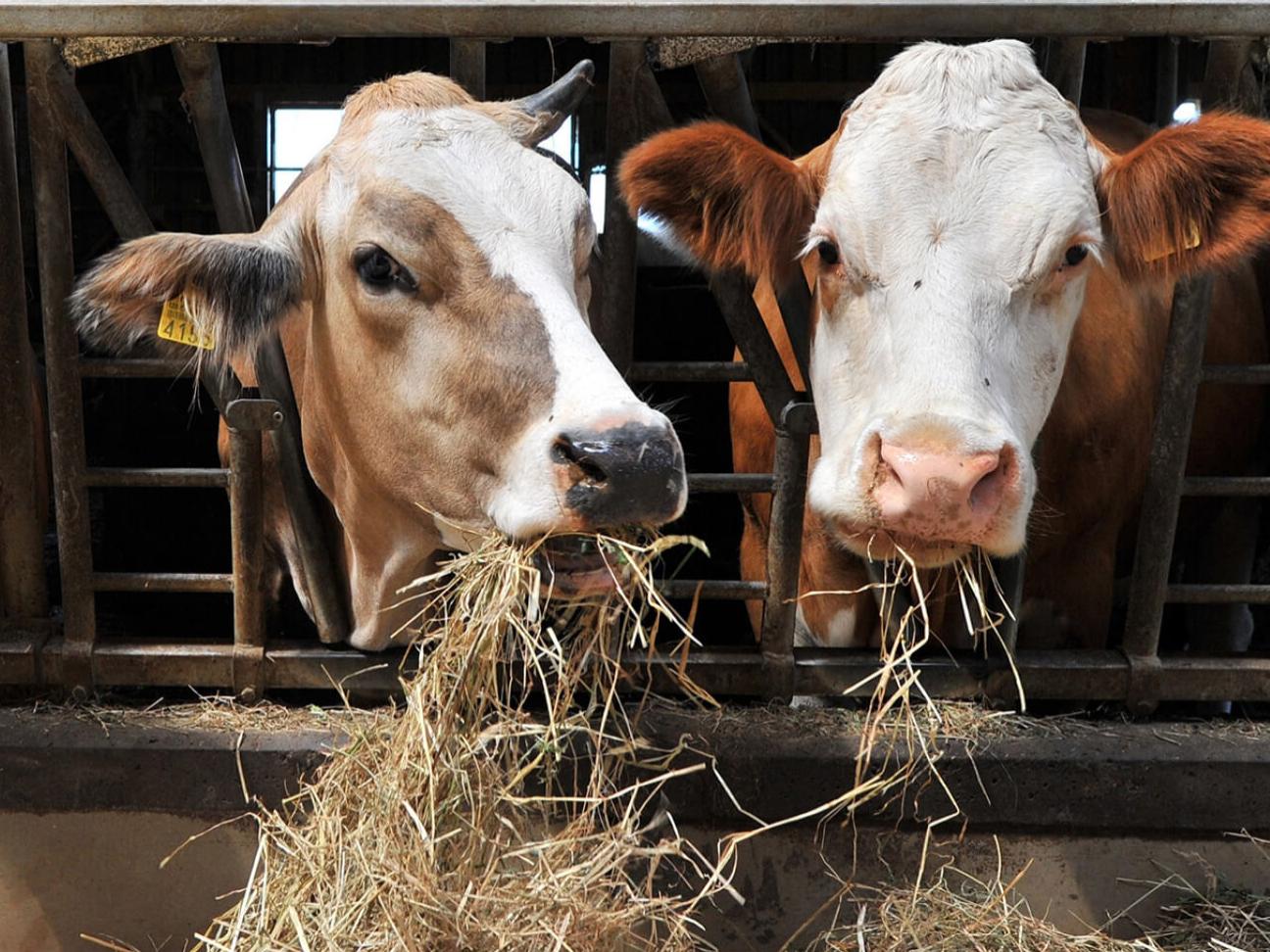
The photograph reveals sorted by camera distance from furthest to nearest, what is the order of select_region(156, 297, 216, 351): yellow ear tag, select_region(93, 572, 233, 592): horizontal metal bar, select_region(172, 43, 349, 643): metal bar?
select_region(93, 572, 233, 592): horizontal metal bar < select_region(172, 43, 349, 643): metal bar < select_region(156, 297, 216, 351): yellow ear tag

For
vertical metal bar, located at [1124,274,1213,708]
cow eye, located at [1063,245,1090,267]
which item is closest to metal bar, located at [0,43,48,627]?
cow eye, located at [1063,245,1090,267]

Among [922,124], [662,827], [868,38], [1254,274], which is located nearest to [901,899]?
[662,827]

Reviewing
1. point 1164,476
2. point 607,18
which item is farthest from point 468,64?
point 1164,476

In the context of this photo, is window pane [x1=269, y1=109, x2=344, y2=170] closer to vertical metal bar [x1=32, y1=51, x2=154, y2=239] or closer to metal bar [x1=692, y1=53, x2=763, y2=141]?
vertical metal bar [x1=32, y1=51, x2=154, y2=239]

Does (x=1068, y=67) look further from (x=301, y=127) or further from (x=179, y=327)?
(x=301, y=127)

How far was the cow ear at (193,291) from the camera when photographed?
2.70m

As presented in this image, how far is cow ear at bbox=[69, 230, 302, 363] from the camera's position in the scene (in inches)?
106

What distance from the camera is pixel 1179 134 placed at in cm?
284

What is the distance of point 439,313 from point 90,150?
3.51ft

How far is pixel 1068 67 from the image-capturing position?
310 centimetres

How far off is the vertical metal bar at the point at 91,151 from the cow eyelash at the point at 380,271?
27.8 inches

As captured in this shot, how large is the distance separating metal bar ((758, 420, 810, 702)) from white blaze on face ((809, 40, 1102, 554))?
0.26 meters

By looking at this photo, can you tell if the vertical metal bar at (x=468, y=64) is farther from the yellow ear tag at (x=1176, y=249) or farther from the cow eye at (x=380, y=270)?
the yellow ear tag at (x=1176, y=249)

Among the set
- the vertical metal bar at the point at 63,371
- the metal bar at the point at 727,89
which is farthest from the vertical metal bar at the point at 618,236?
the vertical metal bar at the point at 63,371
